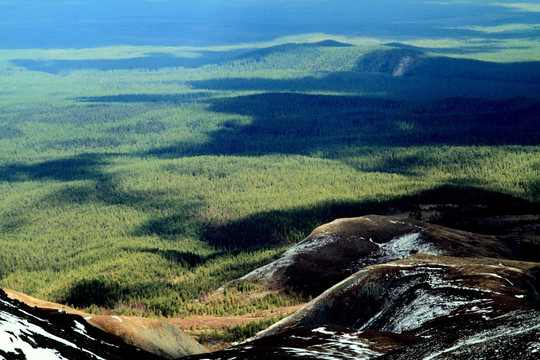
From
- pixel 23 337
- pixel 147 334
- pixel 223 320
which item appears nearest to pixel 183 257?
pixel 223 320

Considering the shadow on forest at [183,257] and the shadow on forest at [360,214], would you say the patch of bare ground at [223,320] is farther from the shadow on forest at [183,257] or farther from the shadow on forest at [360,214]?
the shadow on forest at [360,214]

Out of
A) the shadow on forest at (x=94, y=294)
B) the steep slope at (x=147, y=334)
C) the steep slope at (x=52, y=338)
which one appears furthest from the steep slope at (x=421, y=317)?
the shadow on forest at (x=94, y=294)

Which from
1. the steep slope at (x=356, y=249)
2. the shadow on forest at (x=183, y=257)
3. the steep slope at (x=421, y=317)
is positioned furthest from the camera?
the shadow on forest at (x=183, y=257)

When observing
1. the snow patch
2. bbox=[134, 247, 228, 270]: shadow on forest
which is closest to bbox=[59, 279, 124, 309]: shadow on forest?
bbox=[134, 247, 228, 270]: shadow on forest

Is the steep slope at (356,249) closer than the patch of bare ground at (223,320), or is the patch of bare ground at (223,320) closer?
the patch of bare ground at (223,320)

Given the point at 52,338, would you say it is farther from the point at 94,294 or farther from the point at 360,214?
the point at 360,214

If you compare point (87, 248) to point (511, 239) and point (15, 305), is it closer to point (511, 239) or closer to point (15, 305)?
point (511, 239)
